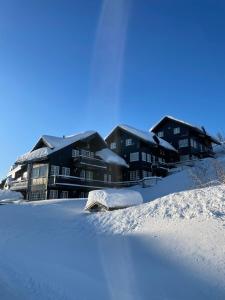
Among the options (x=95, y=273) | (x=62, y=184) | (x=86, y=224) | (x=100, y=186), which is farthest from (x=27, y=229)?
(x=100, y=186)

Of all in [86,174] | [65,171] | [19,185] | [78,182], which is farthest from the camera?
[86,174]

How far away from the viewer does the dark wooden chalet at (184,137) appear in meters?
58.0

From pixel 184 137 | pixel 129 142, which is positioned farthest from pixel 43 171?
pixel 184 137

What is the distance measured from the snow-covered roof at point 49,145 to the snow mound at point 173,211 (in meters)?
22.0

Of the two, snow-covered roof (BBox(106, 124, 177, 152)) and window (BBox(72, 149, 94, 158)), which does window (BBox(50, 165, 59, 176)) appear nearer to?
window (BBox(72, 149, 94, 158))

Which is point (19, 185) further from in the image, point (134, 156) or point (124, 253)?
point (124, 253)

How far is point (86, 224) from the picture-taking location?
727 inches

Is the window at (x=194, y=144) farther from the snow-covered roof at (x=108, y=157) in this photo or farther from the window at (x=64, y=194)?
the window at (x=64, y=194)

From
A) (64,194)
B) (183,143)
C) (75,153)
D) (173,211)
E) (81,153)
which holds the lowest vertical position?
(173,211)

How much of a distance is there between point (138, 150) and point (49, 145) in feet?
51.5

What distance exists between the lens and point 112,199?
21359mm

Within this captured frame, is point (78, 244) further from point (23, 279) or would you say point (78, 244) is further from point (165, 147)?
point (165, 147)

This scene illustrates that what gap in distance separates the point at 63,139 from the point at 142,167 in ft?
44.0

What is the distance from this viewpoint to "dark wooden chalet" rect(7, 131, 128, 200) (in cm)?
3972
